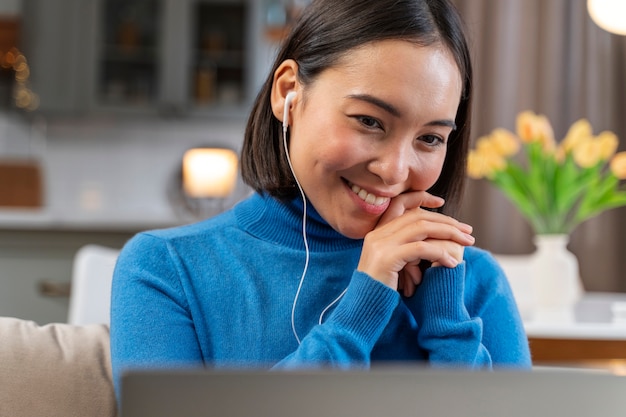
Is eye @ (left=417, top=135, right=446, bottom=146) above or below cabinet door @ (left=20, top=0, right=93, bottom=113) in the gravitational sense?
below

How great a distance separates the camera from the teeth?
3.63 feet

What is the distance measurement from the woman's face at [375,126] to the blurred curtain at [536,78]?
9.77 feet

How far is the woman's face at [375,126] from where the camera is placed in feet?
3.43

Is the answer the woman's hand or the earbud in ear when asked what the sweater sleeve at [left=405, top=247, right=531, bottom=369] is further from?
the earbud in ear

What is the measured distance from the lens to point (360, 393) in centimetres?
50

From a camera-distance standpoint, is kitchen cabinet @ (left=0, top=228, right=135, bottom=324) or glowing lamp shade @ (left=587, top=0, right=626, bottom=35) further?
kitchen cabinet @ (left=0, top=228, right=135, bottom=324)

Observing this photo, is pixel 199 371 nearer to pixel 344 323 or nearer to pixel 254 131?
pixel 344 323

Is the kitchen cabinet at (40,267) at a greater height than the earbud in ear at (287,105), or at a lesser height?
lesser

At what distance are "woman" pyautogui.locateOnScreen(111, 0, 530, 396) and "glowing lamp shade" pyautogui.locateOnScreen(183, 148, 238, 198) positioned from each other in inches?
99.3

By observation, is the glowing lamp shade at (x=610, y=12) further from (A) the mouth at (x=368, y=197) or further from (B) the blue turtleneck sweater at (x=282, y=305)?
(A) the mouth at (x=368, y=197)

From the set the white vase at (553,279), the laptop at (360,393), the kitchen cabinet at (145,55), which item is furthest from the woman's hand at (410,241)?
the kitchen cabinet at (145,55)

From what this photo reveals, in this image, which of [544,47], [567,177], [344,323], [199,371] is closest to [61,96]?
[544,47]

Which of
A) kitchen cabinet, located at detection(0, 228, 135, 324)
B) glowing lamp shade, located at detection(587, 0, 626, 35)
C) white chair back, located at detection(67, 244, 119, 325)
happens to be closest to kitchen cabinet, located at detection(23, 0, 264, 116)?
kitchen cabinet, located at detection(0, 228, 135, 324)

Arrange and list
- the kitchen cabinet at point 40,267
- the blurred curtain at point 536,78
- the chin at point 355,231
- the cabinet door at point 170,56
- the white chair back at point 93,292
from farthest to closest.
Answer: the cabinet door at point 170,56
the blurred curtain at point 536,78
the kitchen cabinet at point 40,267
the white chair back at point 93,292
the chin at point 355,231
